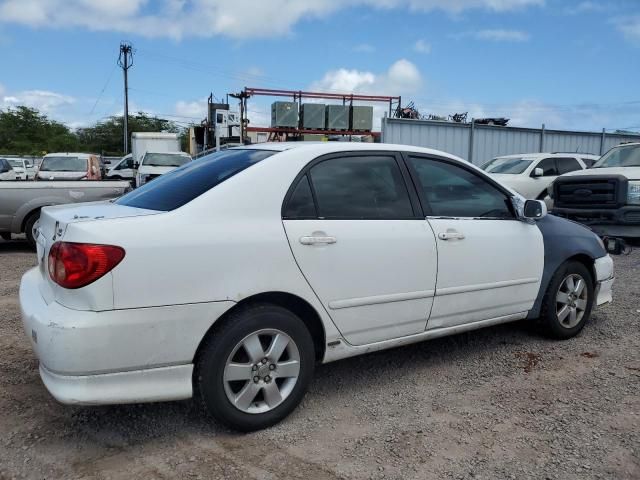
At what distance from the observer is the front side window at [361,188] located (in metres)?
3.29

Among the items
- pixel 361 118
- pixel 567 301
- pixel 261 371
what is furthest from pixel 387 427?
pixel 361 118

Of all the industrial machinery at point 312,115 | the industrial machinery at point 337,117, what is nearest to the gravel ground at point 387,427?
the industrial machinery at point 312,115

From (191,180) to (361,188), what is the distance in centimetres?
103

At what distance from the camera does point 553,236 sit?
14.4ft

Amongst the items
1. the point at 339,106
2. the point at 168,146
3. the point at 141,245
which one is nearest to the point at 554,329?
the point at 141,245

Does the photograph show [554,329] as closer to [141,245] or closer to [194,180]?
[194,180]

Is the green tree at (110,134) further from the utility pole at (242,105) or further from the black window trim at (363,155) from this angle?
the black window trim at (363,155)

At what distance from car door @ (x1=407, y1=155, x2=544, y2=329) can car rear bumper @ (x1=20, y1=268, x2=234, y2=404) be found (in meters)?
1.56

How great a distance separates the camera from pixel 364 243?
328 centimetres

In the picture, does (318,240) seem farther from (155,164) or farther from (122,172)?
(122,172)

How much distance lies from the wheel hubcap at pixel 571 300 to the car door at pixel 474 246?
1.20ft

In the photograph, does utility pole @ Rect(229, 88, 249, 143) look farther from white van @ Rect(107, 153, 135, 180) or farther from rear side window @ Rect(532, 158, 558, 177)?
rear side window @ Rect(532, 158, 558, 177)

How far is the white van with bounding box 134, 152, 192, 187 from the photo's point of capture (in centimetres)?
1655

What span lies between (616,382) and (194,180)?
3.11 m
